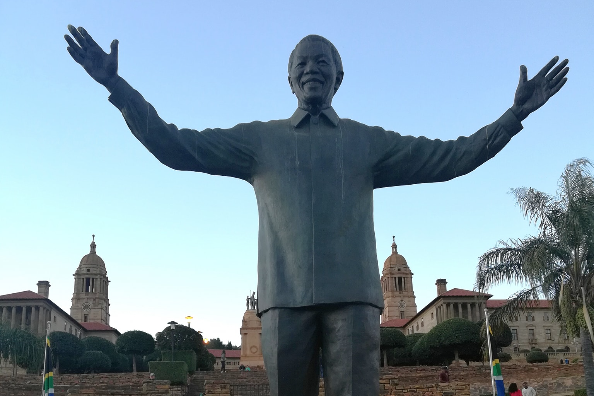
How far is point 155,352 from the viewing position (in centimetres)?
6550

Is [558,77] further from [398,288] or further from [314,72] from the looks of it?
[398,288]

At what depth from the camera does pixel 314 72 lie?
11.4 ft

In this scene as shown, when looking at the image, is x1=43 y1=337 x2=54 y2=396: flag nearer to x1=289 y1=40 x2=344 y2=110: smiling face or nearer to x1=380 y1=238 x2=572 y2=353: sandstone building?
x1=289 y1=40 x2=344 y2=110: smiling face

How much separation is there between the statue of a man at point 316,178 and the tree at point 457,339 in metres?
51.4

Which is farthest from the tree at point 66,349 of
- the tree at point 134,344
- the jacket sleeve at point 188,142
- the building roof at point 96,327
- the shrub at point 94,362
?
the jacket sleeve at point 188,142

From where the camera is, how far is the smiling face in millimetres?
3482

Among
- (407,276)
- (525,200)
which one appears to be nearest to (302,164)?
(525,200)

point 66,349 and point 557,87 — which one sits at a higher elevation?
point 66,349

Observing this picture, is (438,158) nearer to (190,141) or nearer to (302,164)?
(302,164)

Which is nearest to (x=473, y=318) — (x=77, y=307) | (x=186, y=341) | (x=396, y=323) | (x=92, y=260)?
Result: (x=396, y=323)

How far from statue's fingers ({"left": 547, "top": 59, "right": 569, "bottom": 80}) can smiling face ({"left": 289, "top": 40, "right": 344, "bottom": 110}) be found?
46.1 inches

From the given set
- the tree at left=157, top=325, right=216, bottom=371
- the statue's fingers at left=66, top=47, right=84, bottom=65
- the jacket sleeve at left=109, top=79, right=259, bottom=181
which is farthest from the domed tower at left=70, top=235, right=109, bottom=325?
the statue's fingers at left=66, top=47, right=84, bottom=65

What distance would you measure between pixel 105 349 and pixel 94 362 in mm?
6514

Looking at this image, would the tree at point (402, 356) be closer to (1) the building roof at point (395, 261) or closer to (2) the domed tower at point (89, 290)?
(1) the building roof at point (395, 261)
